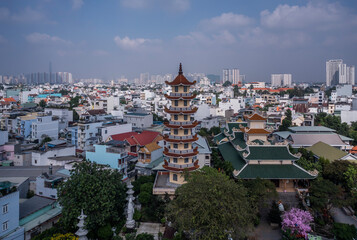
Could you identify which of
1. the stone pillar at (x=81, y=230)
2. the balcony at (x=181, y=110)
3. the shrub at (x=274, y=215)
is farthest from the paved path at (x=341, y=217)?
the stone pillar at (x=81, y=230)

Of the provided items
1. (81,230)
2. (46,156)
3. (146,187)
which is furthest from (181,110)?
(46,156)

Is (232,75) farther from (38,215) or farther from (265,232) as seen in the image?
(38,215)

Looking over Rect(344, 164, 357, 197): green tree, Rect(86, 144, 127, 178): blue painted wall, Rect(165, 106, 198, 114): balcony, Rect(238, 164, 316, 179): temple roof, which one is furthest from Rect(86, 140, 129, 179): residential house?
Rect(344, 164, 357, 197): green tree

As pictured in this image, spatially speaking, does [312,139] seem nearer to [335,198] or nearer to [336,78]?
[335,198]

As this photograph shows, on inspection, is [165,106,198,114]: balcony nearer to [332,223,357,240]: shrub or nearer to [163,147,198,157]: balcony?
[163,147,198,157]: balcony

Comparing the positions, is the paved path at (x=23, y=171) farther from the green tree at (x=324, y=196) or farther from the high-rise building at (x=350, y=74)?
the high-rise building at (x=350, y=74)
